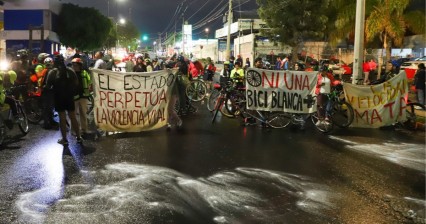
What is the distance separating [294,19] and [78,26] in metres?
25.8

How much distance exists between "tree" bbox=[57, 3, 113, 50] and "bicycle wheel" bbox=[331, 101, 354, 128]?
38543mm

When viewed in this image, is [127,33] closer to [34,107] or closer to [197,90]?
[197,90]

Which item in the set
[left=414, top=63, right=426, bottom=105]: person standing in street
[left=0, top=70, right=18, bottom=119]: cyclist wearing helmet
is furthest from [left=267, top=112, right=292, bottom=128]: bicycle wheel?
[left=414, top=63, right=426, bottom=105]: person standing in street

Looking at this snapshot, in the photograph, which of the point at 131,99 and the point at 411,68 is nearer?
the point at 131,99

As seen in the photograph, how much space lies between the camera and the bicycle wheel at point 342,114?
11.6 m

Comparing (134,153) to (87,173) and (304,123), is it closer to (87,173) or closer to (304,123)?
(87,173)

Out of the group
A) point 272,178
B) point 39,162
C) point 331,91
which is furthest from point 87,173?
point 331,91

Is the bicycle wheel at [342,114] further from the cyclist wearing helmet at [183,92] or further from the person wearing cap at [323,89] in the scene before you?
the cyclist wearing helmet at [183,92]

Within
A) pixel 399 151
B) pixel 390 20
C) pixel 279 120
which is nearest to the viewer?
pixel 399 151

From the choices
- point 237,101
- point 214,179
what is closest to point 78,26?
point 237,101

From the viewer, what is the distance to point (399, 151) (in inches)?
359

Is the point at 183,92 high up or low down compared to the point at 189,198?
up

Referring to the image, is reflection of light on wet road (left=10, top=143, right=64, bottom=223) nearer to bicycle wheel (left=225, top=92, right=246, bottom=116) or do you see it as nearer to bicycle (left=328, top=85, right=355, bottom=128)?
bicycle wheel (left=225, top=92, right=246, bottom=116)

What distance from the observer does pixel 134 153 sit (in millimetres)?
8625
